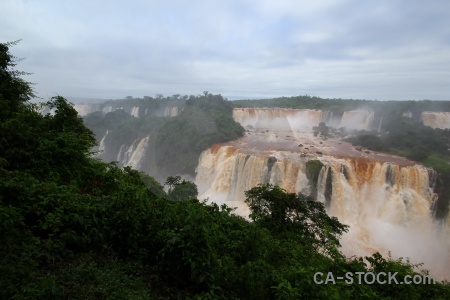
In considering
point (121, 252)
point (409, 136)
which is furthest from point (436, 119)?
point (121, 252)

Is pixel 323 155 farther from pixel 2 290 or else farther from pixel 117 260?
pixel 2 290

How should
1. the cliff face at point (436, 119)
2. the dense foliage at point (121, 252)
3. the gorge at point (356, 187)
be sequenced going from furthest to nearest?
the cliff face at point (436, 119) < the gorge at point (356, 187) < the dense foliage at point (121, 252)

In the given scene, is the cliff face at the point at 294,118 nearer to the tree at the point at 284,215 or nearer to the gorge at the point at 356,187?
the gorge at the point at 356,187

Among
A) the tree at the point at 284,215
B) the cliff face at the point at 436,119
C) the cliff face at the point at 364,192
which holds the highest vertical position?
the cliff face at the point at 436,119

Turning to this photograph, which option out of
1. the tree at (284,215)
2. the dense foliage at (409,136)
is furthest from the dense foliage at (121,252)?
the dense foliage at (409,136)

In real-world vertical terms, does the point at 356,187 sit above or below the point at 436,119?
below

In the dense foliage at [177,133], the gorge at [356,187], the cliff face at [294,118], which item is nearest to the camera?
the gorge at [356,187]

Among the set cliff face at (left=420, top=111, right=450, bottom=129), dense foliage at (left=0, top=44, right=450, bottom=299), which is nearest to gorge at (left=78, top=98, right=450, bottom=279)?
dense foliage at (left=0, top=44, right=450, bottom=299)

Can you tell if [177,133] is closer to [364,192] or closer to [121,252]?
[364,192]

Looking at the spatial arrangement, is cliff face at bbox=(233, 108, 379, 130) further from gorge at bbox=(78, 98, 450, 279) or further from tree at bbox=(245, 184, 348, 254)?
tree at bbox=(245, 184, 348, 254)

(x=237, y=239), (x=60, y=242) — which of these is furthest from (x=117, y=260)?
(x=237, y=239)

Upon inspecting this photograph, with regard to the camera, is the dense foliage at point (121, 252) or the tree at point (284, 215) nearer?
the dense foliage at point (121, 252)
